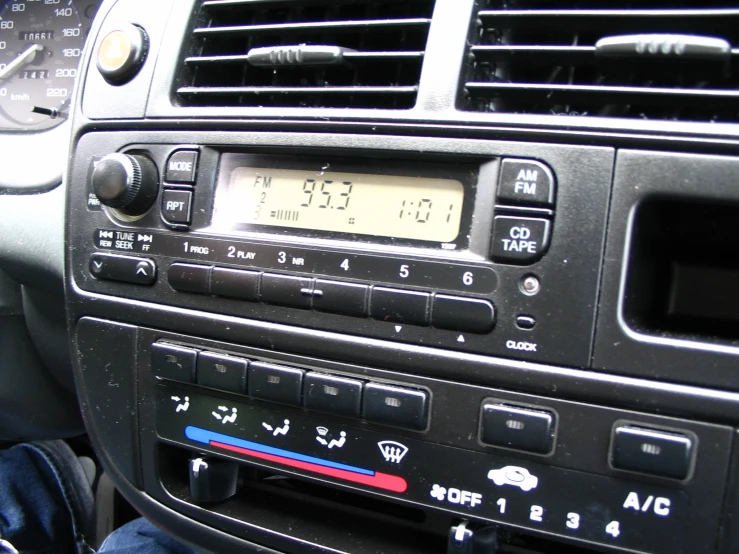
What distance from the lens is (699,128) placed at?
2.14ft

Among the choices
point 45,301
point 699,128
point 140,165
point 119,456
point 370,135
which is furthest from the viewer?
point 45,301

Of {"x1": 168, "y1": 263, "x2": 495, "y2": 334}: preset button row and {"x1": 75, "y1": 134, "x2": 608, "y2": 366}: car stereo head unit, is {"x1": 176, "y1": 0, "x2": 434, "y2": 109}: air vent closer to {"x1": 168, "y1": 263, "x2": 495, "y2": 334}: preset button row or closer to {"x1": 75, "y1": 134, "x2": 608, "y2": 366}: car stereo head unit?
{"x1": 75, "y1": 134, "x2": 608, "y2": 366}: car stereo head unit

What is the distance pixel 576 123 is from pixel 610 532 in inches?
16.7

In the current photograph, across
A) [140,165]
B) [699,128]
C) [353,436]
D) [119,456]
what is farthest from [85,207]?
[699,128]

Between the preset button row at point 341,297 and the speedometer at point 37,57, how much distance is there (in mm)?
658

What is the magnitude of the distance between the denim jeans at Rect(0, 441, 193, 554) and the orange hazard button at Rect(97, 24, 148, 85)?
0.77 m

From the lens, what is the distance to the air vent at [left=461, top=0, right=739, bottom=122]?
656mm

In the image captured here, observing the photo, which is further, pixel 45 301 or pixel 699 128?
pixel 45 301

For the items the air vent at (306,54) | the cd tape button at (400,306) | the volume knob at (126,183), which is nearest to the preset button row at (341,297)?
the cd tape button at (400,306)

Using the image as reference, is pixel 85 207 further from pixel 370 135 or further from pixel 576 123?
pixel 576 123

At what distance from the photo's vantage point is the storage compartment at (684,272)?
27.5 inches

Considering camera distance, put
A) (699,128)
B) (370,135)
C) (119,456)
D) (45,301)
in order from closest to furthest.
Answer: (699,128), (370,135), (119,456), (45,301)

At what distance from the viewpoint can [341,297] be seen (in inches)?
30.7

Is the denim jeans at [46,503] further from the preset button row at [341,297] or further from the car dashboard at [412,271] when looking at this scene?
the preset button row at [341,297]
